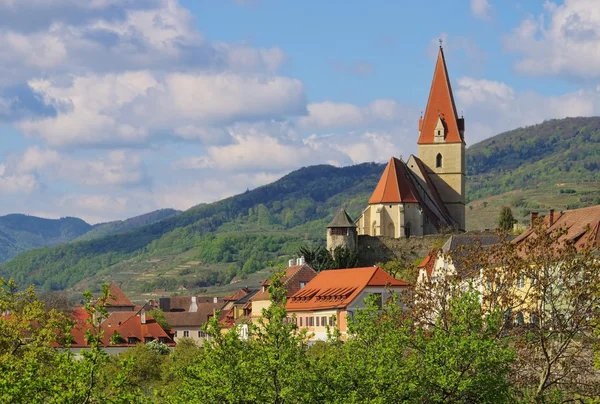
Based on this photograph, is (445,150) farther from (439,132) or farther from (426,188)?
(426,188)

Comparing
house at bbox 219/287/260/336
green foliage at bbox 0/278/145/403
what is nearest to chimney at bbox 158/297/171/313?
house at bbox 219/287/260/336

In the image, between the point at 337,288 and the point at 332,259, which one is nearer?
the point at 337,288


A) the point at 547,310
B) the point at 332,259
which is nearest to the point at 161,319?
the point at 332,259

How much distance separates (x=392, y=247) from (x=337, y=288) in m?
26.0

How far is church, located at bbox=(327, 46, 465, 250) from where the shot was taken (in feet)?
371

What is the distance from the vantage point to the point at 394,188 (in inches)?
4493

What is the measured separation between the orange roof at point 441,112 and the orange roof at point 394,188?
14.6 m

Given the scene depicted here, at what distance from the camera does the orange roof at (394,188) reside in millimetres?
113688

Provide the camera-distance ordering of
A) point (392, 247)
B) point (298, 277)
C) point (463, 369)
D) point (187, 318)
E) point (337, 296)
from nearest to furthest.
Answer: point (463, 369)
point (337, 296)
point (298, 277)
point (392, 247)
point (187, 318)

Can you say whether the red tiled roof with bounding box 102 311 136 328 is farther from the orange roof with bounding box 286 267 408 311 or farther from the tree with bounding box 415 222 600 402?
the tree with bounding box 415 222 600 402

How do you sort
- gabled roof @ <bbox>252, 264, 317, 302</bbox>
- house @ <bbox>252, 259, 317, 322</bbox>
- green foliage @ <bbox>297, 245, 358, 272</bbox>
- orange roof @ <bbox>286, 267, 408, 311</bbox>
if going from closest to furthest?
orange roof @ <bbox>286, 267, 408, 311</bbox> < house @ <bbox>252, 259, 317, 322</bbox> < gabled roof @ <bbox>252, 264, 317, 302</bbox> < green foliage @ <bbox>297, 245, 358, 272</bbox>

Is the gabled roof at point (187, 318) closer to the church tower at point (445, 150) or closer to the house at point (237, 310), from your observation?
the house at point (237, 310)

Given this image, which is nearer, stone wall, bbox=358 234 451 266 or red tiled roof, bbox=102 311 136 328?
stone wall, bbox=358 234 451 266

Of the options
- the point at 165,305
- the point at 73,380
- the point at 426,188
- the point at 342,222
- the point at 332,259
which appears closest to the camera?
the point at 73,380
